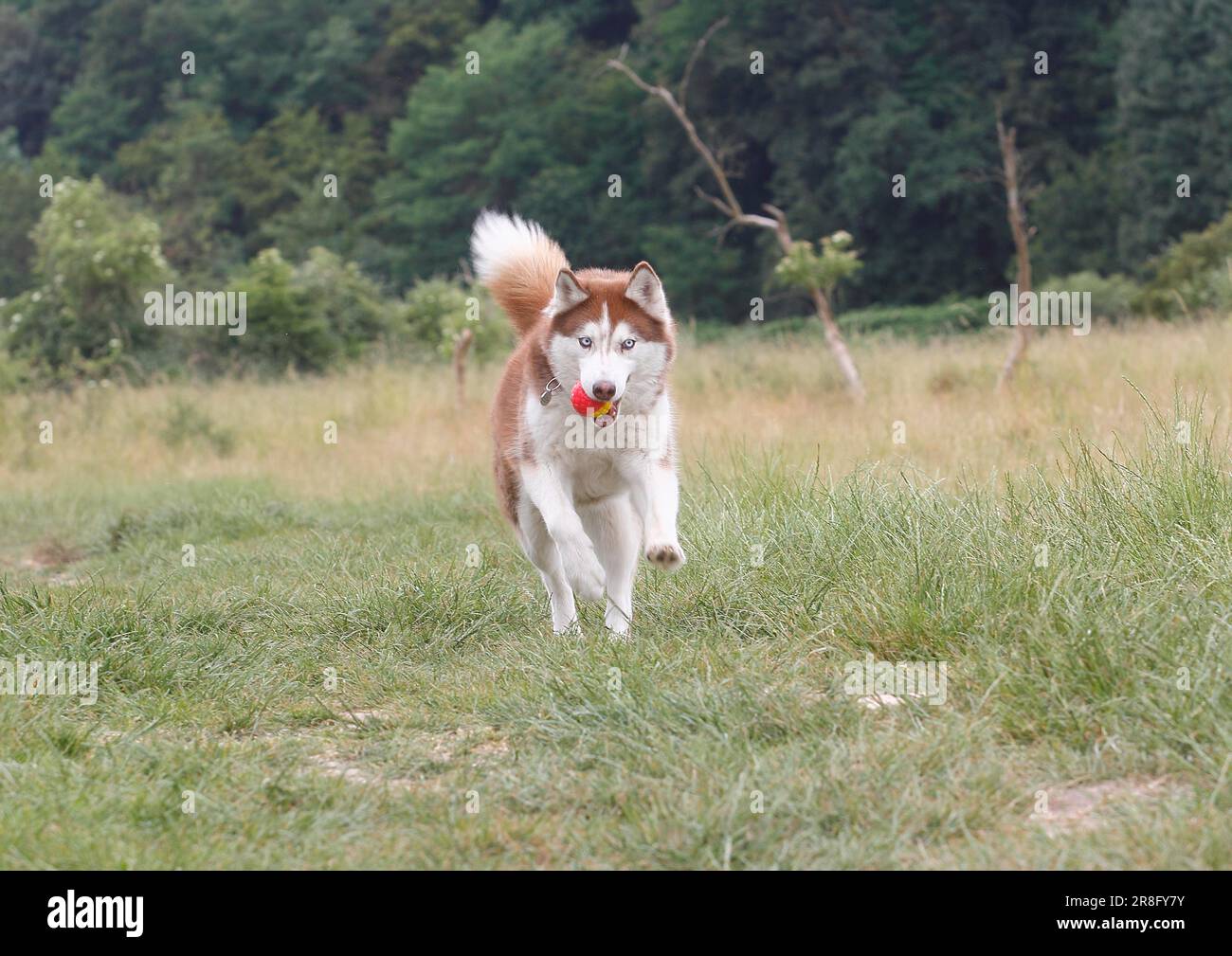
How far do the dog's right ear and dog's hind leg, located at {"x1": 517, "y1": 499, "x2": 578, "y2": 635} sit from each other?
0.83 metres

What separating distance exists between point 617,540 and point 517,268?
1.35 metres

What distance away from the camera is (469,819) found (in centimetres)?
330

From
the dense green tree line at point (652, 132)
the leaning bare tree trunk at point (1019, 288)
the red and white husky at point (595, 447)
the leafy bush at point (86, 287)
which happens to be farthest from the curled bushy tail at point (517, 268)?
the dense green tree line at point (652, 132)

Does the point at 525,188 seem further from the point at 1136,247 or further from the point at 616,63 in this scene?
the point at 616,63

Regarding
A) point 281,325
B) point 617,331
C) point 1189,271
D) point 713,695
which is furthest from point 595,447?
point 1189,271

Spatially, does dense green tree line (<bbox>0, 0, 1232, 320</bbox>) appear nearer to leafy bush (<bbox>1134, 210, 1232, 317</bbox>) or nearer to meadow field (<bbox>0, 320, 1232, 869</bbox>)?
leafy bush (<bbox>1134, 210, 1232, 317</bbox>)

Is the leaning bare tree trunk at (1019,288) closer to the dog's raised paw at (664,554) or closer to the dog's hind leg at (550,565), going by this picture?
the dog's hind leg at (550,565)

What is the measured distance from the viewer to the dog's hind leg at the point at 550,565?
5605mm

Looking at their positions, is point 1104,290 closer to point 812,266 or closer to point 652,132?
point 812,266

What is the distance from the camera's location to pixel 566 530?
5102mm

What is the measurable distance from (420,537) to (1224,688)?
5601 millimetres

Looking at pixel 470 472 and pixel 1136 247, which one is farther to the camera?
pixel 1136 247

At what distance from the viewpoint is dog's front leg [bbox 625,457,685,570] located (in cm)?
480
